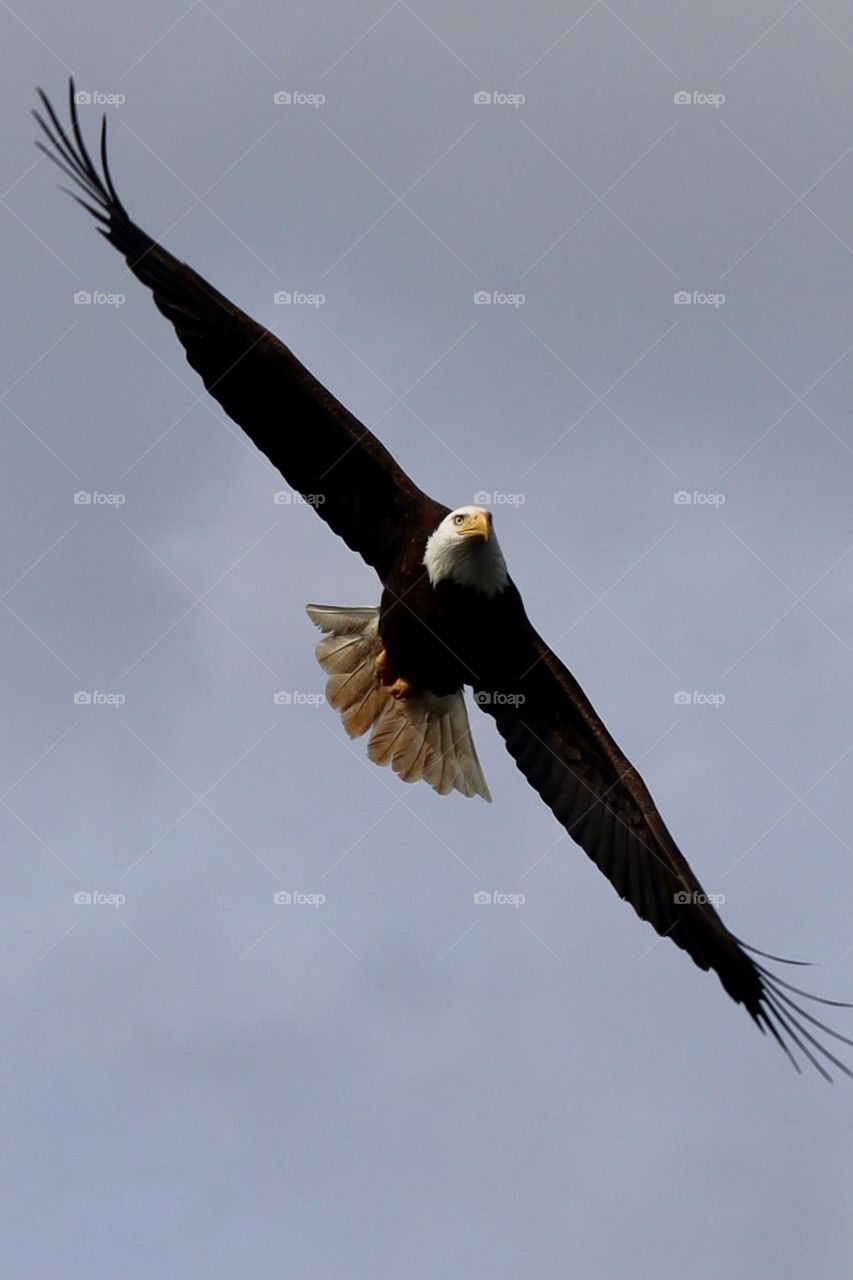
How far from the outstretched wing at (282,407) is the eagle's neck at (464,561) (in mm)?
259

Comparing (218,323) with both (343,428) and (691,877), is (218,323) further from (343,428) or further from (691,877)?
(691,877)

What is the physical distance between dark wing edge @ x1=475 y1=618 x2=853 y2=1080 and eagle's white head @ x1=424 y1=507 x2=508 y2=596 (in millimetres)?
632

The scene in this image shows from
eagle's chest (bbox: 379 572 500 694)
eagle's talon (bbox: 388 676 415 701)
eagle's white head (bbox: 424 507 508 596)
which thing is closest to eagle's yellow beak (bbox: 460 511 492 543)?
eagle's white head (bbox: 424 507 508 596)

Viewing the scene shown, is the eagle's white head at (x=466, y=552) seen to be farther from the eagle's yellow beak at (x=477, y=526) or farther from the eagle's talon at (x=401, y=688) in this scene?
the eagle's talon at (x=401, y=688)

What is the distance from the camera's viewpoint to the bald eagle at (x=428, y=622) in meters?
13.9

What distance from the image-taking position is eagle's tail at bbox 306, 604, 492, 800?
615 inches

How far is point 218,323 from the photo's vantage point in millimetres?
13930

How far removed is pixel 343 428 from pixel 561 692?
2.21 meters

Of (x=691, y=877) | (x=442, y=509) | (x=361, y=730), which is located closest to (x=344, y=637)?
(x=361, y=730)

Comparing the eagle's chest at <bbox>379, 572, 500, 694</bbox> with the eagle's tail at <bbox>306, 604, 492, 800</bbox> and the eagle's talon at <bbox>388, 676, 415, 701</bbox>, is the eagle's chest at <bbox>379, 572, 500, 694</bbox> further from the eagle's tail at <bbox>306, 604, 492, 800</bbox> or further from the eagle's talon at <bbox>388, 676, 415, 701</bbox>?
the eagle's tail at <bbox>306, 604, 492, 800</bbox>

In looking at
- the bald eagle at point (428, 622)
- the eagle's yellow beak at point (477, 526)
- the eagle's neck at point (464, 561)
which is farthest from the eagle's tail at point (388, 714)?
the eagle's yellow beak at point (477, 526)

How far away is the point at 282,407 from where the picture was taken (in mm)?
14211

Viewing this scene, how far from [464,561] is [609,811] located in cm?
207

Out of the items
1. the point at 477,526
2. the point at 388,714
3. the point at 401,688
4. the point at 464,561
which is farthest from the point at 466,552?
the point at 388,714
